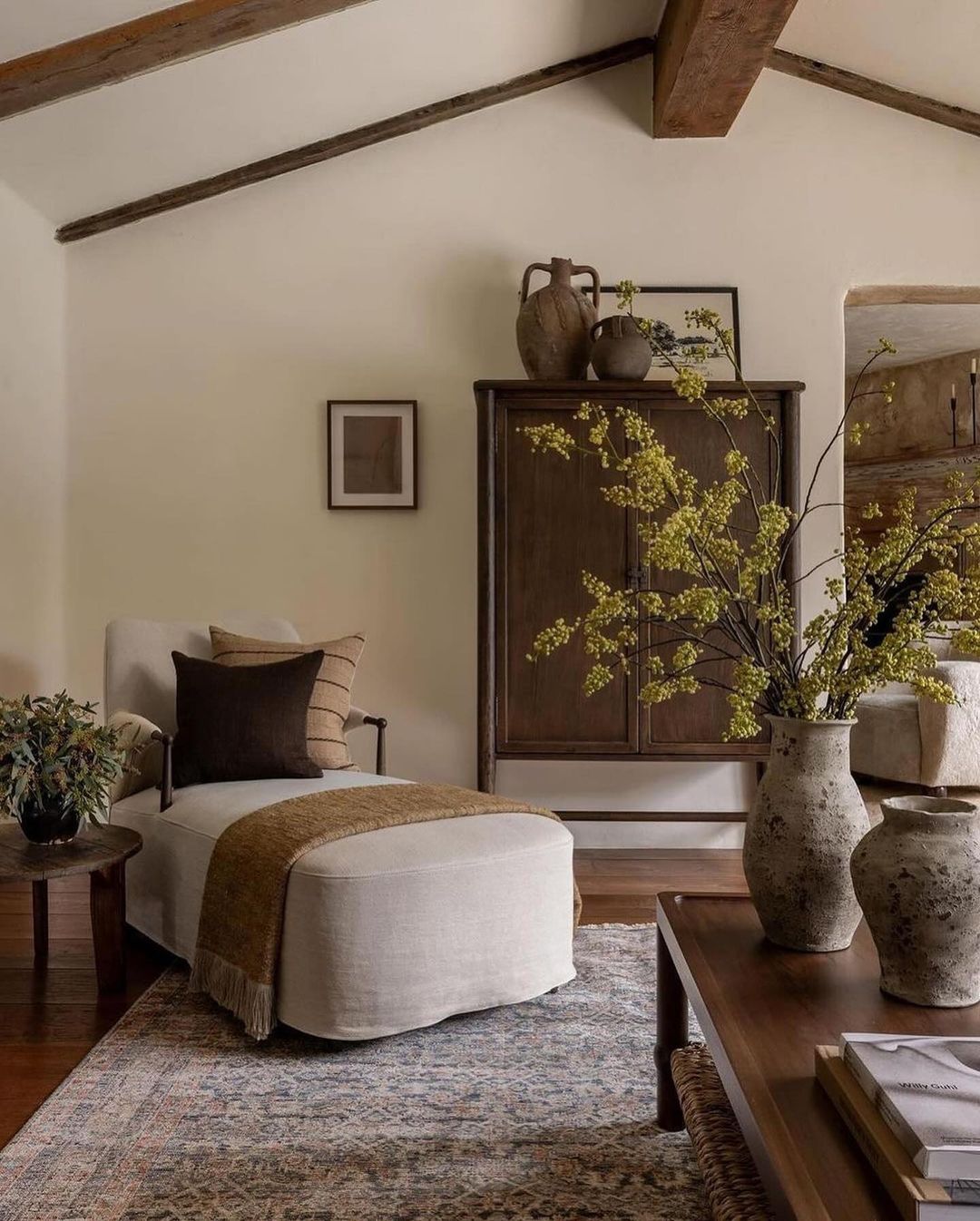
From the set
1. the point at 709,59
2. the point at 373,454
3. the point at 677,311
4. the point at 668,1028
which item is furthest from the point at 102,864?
the point at 709,59

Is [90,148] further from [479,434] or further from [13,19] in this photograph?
[479,434]

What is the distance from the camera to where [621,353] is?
12.7 ft

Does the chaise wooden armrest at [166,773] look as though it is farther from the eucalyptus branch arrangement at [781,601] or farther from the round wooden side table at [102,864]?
the eucalyptus branch arrangement at [781,601]

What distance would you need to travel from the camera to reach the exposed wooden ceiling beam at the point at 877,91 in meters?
4.23

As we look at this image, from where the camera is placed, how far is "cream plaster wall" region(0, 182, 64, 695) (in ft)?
12.7

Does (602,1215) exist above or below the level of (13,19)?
below

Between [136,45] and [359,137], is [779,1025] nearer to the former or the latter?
[136,45]

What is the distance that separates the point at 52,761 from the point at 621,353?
92.9 inches

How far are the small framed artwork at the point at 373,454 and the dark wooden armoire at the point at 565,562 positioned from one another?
0.55 m

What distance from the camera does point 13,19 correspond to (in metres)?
2.90

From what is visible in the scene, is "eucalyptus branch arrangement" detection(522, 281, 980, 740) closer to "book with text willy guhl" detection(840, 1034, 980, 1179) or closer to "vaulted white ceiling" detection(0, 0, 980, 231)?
"book with text willy guhl" detection(840, 1034, 980, 1179)

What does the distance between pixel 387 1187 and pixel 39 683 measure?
288 cm

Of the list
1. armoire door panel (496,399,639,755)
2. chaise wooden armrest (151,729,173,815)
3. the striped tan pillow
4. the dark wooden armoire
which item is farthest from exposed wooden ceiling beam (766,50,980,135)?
chaise wooden armrest (151,729,173,815)

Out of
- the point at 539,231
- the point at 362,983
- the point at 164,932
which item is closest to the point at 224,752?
the point at 164,932
